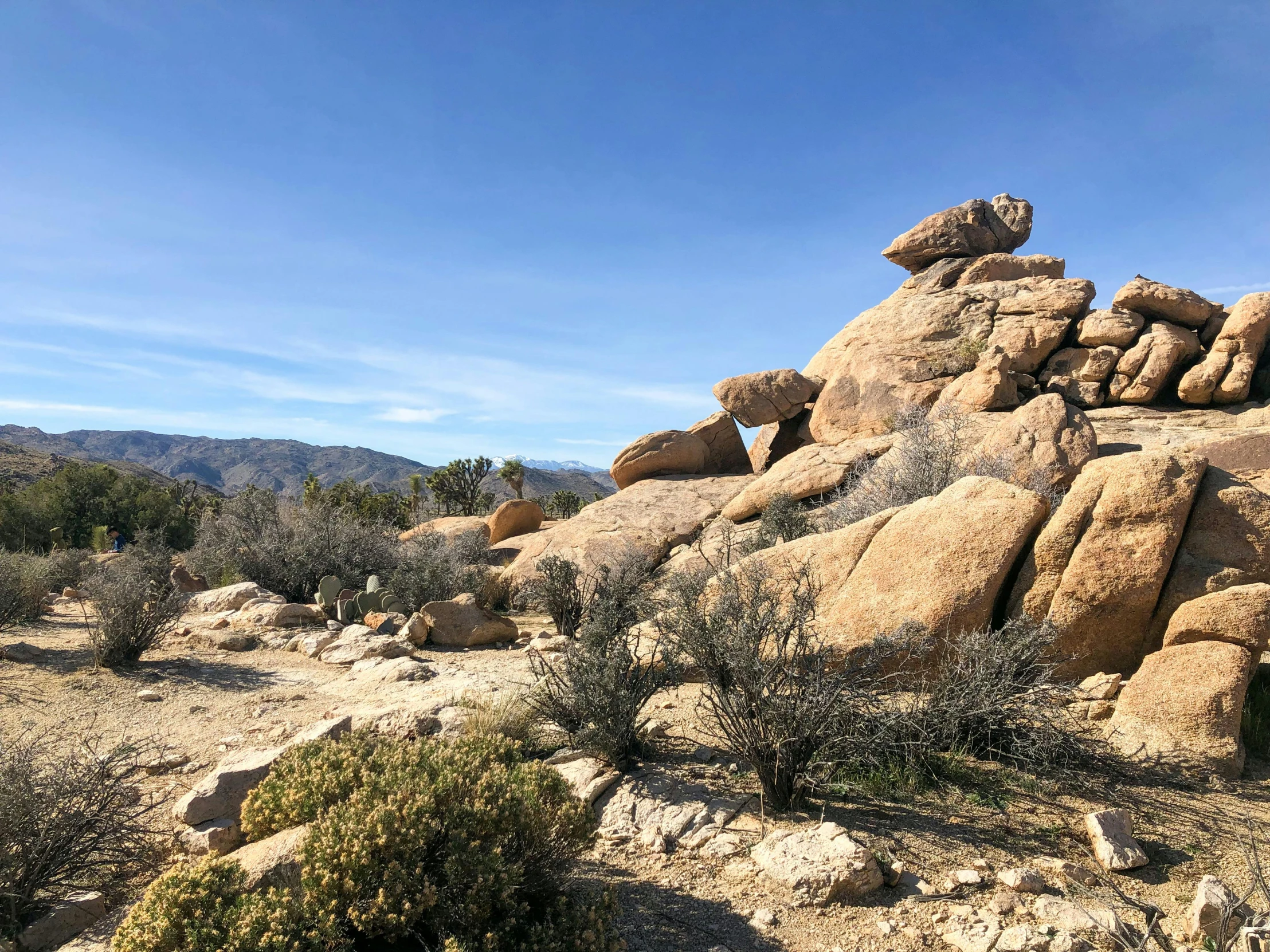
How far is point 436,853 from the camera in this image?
352 cm

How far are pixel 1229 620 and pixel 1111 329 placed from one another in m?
13.7

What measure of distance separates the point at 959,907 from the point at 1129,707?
2947 mm

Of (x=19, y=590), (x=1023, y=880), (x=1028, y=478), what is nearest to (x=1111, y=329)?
(x=1028, y=478)

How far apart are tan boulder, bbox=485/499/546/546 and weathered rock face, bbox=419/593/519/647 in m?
7.82

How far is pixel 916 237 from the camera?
23094 millimetres

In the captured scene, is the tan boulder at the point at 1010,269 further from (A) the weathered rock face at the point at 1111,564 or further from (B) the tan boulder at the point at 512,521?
(A) the weathered rock face at the point at 1111,564

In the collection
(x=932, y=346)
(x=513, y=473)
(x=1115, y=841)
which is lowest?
(x=1115, y=841)

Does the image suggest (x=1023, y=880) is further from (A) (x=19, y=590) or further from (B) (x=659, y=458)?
(B) (x=659, y=458)

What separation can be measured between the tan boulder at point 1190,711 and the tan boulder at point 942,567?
1.30 m

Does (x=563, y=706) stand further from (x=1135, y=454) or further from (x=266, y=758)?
(x=1135, y=454)

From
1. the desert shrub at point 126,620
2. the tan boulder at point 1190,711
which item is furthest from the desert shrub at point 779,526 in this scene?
the desert shrub at point 126,620

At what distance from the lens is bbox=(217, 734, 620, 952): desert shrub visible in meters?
3.26

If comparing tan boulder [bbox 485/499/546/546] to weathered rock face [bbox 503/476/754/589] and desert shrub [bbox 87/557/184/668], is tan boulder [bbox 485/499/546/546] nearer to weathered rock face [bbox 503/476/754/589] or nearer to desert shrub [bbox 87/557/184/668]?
weathered rock face [bbox 503/476/754/589]

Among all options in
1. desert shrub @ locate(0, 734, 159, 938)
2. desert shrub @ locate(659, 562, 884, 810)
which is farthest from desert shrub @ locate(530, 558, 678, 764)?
desert shrub @ locate(0, 734, 159, 938)
